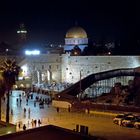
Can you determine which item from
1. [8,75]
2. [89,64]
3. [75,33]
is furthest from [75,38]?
[8,75]

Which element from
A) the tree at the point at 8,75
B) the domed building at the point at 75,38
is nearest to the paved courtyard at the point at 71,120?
the tree at the point at 8,75

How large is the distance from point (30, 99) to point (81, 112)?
1063 cm

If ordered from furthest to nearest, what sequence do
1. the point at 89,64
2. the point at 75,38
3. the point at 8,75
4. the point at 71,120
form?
the point at 75,38, the point at 89,64, the point at 71,120, the point at 8,75

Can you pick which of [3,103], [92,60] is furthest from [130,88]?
[92,60]

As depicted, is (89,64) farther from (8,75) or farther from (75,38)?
(8,75)

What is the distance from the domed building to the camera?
7525cm

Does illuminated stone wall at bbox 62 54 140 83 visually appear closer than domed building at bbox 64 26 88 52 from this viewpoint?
Yes

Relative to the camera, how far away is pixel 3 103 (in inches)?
1629

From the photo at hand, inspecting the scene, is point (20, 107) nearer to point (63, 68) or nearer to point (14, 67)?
point (14, 67)

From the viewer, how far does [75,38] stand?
75375mm

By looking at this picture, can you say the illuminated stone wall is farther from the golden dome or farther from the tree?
the tree

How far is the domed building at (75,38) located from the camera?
247 ft

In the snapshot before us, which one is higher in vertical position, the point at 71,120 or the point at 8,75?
the point at 8,75

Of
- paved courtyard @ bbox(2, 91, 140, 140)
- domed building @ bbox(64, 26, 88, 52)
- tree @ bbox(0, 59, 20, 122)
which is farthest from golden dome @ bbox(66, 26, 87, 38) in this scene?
tree @ bbox(0, 59, 20, 122)
